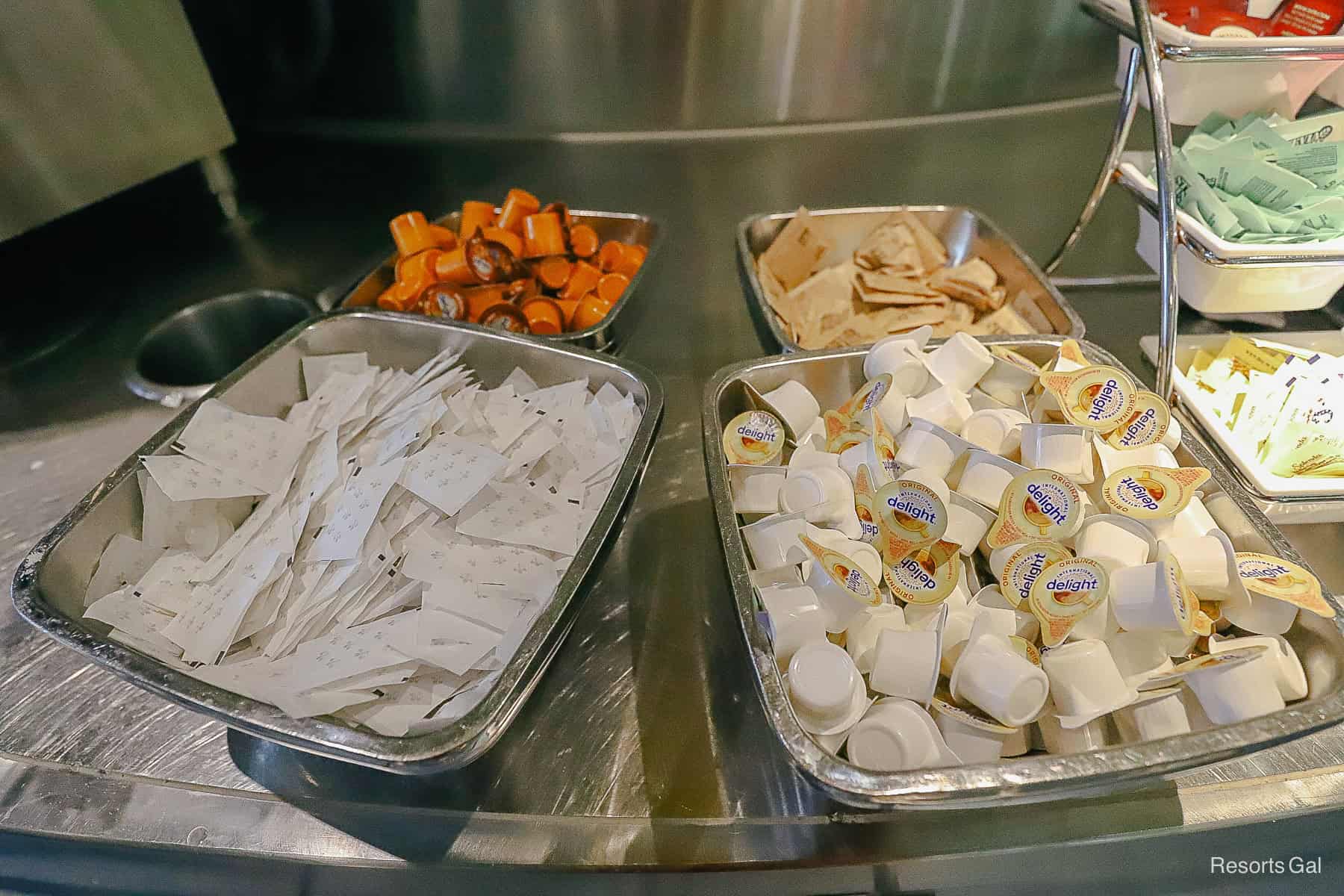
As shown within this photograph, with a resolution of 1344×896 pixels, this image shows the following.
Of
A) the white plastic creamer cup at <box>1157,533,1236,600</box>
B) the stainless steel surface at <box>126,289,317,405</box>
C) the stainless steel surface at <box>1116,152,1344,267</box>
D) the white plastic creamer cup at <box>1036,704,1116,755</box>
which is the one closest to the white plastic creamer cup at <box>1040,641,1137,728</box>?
the white plastic creamer cup at <box>1036,704,1116,755</box>

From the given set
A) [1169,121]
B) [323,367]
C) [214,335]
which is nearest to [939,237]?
[1169,121]

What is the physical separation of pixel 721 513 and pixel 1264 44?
0.70 m

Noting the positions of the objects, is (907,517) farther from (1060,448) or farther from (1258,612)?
(1258,612)

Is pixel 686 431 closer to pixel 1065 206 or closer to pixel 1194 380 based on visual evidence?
A: pixel 1194 380

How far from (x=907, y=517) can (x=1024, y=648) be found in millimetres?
133

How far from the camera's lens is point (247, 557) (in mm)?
676

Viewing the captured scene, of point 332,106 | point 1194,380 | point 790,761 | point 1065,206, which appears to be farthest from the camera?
point 332,106

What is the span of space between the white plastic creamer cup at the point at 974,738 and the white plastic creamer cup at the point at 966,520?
0.16 metres

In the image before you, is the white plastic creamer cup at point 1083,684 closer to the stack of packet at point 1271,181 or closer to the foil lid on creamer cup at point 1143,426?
the foil lid on creamer cup at point 1143,426

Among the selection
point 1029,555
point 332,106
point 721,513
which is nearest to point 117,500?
point 721,513

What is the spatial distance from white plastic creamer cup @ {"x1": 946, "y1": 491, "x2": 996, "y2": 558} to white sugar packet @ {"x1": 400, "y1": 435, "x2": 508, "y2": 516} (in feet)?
1.31

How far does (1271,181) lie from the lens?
31.5 inches

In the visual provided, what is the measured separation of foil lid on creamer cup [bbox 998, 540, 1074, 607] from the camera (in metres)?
0.57

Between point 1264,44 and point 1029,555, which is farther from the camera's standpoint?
point 1264,44
